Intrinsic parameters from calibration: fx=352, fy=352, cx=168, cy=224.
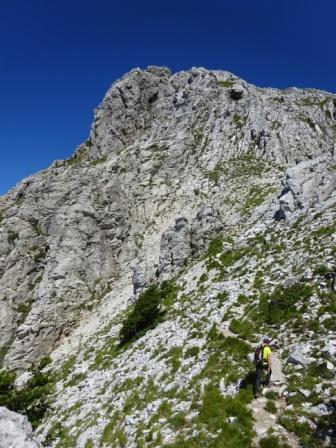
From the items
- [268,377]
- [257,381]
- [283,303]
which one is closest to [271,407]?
[257,381]

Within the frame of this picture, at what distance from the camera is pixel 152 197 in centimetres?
5378

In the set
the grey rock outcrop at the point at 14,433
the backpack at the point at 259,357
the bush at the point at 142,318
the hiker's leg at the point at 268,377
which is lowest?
the grey rock outcrop at the point at 14,433

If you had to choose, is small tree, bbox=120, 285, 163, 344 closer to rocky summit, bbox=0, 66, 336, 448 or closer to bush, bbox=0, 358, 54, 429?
rocky summit, bbox=0, 66, 336, 448

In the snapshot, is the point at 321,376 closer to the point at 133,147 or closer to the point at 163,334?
the point at 163,334

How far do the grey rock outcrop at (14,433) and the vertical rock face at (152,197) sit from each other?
64.9 feet

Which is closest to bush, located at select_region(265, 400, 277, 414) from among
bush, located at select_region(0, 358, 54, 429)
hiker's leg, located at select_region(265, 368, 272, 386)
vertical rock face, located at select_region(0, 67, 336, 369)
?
hiker's leg, located at select_region(265, 368, 272, 386)

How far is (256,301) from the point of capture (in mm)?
21375

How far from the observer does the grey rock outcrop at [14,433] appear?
1455 centimetres

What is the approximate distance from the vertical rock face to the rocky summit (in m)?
0.25

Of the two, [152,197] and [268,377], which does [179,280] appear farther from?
[152,197]

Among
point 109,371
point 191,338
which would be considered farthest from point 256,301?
point 109,371

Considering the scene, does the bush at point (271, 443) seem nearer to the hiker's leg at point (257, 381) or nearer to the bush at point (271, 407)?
the bush at point (271, 407)

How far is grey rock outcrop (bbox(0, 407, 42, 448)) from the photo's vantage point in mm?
14547

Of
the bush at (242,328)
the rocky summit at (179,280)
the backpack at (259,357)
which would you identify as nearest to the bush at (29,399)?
the rocky summit at (179,280)
